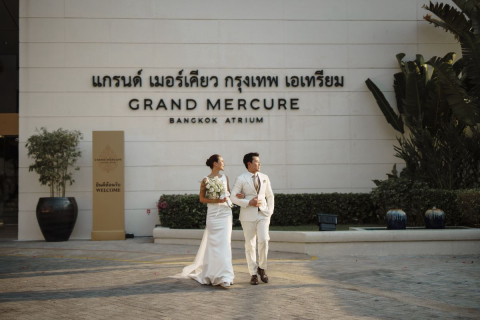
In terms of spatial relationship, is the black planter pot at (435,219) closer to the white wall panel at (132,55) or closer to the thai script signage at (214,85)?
the thai script signage at (214,85)

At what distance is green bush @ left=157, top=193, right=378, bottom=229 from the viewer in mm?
15023

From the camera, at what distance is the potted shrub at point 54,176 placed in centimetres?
1510

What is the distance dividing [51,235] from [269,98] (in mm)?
6896

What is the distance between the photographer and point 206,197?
9.19 metres

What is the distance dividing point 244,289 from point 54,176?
27.1 ft

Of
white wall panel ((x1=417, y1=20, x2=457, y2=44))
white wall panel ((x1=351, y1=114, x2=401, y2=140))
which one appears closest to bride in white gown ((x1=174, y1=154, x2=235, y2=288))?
white wall panel ((x1=351, y1=114, x2=401, y2=140))

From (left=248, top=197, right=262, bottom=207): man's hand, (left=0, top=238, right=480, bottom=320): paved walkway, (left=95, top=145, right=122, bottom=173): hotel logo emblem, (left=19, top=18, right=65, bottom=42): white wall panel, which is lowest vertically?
(left=0, top=238, right=480, bottom=320): paved walkway

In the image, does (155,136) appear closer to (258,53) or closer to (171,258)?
(258,53)

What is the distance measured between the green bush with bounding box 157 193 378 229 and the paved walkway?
2609 mm

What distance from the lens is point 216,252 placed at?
8914 mm

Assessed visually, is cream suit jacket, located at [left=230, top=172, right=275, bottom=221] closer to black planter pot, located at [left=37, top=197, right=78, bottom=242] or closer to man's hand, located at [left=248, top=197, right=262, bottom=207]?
man's hand, located at [left=248, top=197, right=262, bottom=207]

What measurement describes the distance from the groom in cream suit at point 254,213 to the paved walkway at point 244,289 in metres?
0.34

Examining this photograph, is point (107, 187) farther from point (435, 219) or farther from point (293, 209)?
point (435, 219)

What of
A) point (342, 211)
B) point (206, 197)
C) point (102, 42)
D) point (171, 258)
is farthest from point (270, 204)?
point (102, 42)
